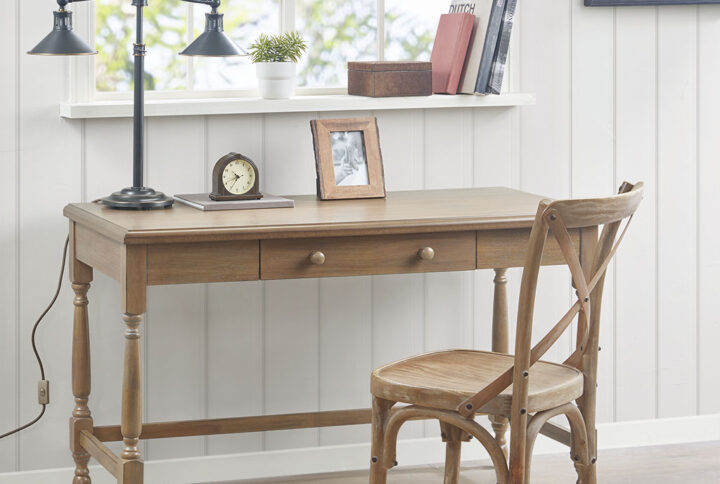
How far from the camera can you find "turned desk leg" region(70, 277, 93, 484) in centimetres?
294

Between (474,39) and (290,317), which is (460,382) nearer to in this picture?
(290,317)

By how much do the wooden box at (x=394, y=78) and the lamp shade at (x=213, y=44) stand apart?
50 cm

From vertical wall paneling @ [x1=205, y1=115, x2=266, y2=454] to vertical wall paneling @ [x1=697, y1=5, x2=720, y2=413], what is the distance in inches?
58.1

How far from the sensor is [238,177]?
2928mm

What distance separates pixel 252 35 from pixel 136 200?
2.47 feet

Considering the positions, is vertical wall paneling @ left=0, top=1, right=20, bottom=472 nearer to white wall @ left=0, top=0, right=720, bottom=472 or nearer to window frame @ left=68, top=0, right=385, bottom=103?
white wall @ left=0, top=0, right=720, bottom=472

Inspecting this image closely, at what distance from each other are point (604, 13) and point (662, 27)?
21cm

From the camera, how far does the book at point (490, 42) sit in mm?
3166

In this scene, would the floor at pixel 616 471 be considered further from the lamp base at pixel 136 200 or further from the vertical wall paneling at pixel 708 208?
the lamp base at pixel 136 200

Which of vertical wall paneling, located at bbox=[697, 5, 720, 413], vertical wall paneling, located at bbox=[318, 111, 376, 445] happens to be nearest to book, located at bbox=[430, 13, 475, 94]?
vertical wall paneling, located at bbox=[318, 111, 376, 445]

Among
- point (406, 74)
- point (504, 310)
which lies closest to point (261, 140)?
point (406, 74)

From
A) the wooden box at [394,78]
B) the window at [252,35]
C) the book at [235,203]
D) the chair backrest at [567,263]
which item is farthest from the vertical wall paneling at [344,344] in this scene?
the chair backrest at [567,263]

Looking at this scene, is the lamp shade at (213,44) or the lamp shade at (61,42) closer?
the lamp shade at (61,42)

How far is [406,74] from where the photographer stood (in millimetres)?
3248
